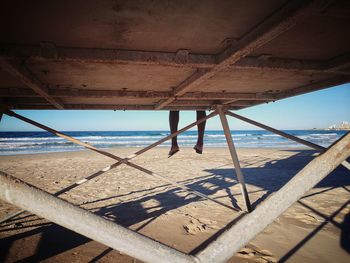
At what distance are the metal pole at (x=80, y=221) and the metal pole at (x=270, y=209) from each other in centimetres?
17

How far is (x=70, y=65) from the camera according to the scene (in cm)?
235

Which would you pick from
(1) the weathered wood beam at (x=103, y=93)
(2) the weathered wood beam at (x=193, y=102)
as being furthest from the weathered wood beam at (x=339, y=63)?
(1) the weathered wood beam at (x=103, y=93)

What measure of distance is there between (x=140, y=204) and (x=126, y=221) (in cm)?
113

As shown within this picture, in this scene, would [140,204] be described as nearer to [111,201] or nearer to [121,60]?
[111,201]

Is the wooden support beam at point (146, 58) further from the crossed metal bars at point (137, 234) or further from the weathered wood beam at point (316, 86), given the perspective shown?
the crossed metal bars at point (137, 234)

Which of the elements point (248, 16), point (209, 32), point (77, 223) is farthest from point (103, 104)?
point (77, 223)

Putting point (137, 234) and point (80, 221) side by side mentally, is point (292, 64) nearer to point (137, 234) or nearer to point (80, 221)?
point (137, 234)

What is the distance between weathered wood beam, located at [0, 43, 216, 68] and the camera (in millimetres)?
1848

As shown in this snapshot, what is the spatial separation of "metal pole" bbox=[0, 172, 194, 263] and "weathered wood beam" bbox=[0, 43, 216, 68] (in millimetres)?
1387

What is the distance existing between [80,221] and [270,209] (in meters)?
0.86

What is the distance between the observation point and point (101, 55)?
1961 mm

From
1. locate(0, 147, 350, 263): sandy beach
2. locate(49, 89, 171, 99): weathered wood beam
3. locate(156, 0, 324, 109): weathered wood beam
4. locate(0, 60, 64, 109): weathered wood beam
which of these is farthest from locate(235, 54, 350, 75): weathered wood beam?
locate(0, 147, 350, 263): sandy beach

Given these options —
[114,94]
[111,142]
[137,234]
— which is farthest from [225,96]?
[111,142]

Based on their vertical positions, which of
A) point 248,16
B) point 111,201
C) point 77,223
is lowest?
point 111,201
